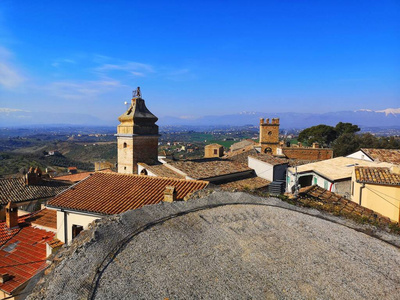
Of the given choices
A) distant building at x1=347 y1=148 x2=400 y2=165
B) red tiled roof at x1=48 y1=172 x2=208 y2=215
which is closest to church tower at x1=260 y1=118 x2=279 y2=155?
distant building at x1=347 y1=148 x2=400 y2=165

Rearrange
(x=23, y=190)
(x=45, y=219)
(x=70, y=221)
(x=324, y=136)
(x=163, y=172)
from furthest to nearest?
(x=324, y=136) → (x=23, y=190) → (x=163, y=172) → (x=45, y=219) → (x=70, y=221)

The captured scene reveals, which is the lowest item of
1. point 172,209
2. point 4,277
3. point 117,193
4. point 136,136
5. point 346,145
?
point 4,277

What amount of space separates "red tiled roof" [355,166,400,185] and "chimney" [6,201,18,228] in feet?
48.0

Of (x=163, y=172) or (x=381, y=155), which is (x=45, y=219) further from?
(x=381, y=155)

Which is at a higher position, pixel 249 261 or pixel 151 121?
pixel 151 121

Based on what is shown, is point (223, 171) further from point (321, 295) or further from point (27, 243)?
point (321, 295)

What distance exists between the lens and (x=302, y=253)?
4266 mm

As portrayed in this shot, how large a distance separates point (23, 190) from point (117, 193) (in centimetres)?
1544

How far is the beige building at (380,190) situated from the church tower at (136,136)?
13268 mm

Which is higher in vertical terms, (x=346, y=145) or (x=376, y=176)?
(x=376, y=176)

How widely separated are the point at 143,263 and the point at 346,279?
265 cm

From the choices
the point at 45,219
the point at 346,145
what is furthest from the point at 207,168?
the point at 346,145

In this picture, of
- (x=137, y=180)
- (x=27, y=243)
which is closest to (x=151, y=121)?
(x=137, y=180)

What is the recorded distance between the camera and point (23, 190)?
72.4 feet
